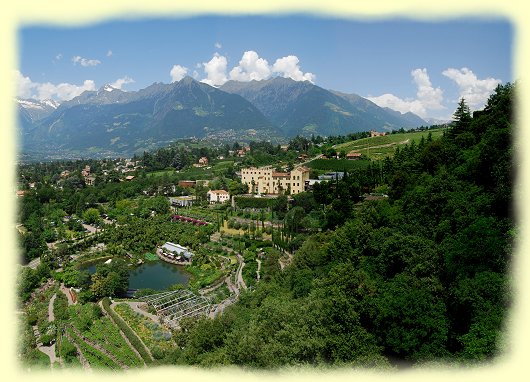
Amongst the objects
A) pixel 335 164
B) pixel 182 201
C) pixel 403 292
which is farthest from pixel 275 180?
pixel 403 292

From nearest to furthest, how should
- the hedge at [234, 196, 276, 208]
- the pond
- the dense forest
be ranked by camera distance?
the dense forest < the pond < the hedge at [234, 196, 276, 208]

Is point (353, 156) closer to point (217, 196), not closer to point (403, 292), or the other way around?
point (217, 196)

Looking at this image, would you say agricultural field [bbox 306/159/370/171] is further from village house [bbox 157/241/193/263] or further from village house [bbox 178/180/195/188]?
village house [bbox 157/241/193/263]

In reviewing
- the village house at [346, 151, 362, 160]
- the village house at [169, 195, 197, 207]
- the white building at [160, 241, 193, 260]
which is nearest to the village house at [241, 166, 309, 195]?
the village house at [169, 195, 197, 207]

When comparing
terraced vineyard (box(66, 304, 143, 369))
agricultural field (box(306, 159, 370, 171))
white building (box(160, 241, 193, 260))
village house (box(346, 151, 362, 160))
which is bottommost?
terraced vineyard (box(66, 304, 143, 369))

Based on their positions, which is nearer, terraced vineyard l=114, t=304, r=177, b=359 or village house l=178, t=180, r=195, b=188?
terraced vineyard l=114, t=304, r=177, b=359

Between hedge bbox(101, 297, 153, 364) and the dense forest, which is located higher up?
the dense forest

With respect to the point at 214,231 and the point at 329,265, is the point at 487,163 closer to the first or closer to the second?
the point at 329,265
